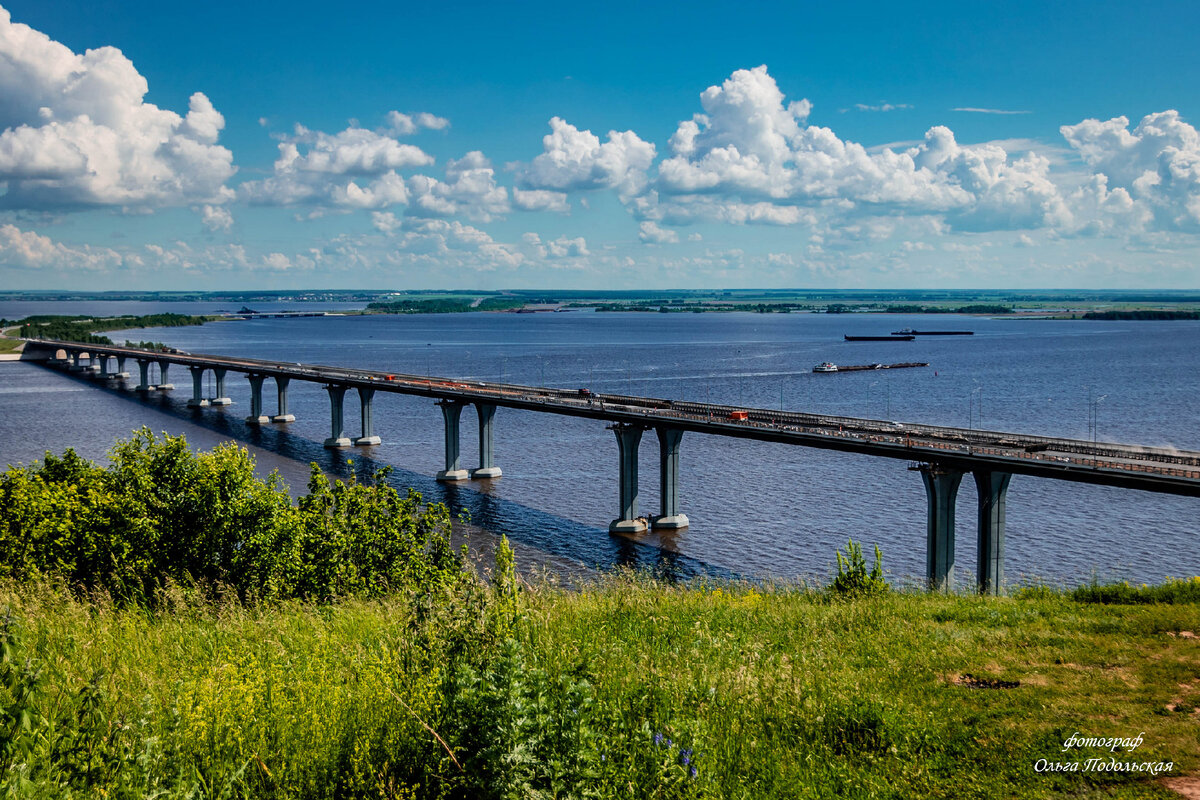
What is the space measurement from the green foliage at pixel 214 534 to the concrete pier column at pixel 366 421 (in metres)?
67.4

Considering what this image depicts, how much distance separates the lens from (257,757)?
27.3 feet

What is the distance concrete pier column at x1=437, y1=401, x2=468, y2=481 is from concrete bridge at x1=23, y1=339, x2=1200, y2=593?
0.36 ft

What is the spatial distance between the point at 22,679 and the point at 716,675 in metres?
7.32

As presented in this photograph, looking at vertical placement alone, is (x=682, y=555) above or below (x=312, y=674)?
below

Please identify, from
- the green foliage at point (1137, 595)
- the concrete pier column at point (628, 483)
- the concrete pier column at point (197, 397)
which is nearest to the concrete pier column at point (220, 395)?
the concrete pier column at point (197, 397)

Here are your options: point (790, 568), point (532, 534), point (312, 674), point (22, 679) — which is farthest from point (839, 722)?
point (532, 534)

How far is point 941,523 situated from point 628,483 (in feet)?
74.9

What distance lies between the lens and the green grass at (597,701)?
7.64 meters

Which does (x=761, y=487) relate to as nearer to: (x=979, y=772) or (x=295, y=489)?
(x=295, y=489)

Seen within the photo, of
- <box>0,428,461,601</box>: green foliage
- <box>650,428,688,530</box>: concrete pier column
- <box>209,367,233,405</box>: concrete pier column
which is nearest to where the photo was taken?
<box>0,428,461,601</box>: green foliage

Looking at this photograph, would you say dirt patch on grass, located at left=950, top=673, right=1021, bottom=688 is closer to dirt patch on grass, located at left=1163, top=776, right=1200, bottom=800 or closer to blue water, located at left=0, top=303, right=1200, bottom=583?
dirt patch on grass, located at left=1163, top=776, right=1200, bottom=800

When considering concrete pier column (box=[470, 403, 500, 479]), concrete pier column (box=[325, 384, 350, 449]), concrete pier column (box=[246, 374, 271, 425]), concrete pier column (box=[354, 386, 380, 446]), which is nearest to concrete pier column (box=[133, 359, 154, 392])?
concrete pier column (box=[246, 374, 271, 425])

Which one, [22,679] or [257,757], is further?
[257,757]

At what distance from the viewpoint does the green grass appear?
764 cm
